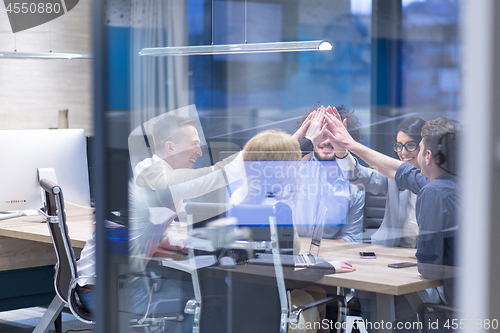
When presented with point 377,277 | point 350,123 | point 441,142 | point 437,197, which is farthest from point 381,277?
point 350,123

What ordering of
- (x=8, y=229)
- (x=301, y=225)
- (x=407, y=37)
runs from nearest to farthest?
(x=301, y=225) < (x=8, y=229) < (x=407, y=37)

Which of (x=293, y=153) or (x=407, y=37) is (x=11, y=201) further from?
(x=407, y=37)

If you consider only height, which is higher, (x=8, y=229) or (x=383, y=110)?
(x=383, y=110)

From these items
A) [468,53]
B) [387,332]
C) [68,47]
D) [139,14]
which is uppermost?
[68,47]

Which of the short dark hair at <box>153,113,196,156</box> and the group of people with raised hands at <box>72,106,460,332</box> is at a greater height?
the short dark hair at <box>153,113,196,156</box>

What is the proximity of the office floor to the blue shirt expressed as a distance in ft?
7.53

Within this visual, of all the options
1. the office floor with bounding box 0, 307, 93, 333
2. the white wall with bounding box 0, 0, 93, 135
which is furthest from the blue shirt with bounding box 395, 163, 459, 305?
the white wall with bounding box 0, 0, 93, 135

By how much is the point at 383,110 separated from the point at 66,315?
3464 mm

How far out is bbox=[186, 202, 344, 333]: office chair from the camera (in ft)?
4.66

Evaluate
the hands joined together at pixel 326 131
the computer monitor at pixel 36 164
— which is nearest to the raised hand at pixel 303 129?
the hands joined together at pixel 326 131

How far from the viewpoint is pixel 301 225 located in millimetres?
1703

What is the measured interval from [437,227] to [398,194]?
69cm

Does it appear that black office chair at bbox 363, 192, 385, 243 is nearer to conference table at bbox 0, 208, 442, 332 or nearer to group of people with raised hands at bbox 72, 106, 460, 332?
group of people with raised hands at bbox 72, 106, 460, 332

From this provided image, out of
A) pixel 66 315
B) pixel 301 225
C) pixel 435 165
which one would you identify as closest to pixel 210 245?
pixel 301 225
